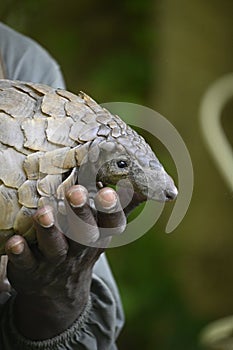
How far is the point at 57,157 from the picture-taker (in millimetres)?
620

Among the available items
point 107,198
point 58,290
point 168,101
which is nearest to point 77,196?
point 107,198

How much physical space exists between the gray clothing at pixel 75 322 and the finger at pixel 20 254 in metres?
0.19

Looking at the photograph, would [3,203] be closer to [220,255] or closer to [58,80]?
[58,80]

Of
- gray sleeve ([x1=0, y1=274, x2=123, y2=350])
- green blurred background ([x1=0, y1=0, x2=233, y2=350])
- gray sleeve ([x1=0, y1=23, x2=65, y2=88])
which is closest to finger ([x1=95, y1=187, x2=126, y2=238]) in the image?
gray sleeve ([x1=0, y1=274, x2=123, y2=350])

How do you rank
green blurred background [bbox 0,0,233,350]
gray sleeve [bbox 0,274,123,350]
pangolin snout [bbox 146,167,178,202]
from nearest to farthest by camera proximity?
pangolin snout [bbox 146,167,178,202]
gray sleeve [bbox 0,274,123,350]
green blurred background [bbox 0,0,233,350]

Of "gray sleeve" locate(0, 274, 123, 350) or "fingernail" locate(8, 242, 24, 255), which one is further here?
"gray sleeve" locate(0, 274, 123, 350)

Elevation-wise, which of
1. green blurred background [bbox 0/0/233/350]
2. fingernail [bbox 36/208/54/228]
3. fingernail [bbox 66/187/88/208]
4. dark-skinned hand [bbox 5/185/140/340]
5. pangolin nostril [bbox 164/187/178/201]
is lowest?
green blurred background [bbox 0/0/233/350]

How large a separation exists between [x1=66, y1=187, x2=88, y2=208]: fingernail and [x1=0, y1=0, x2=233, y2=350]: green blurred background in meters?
1.05

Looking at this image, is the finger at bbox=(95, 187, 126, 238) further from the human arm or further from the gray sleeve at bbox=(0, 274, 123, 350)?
the gray sleeve at bbox=(0, 274, 123, 350)

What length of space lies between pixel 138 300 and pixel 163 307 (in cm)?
5

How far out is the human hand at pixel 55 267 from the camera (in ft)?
2.06

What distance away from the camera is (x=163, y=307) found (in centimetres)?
175

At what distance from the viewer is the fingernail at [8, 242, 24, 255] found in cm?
64

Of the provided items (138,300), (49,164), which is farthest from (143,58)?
(49,164)
